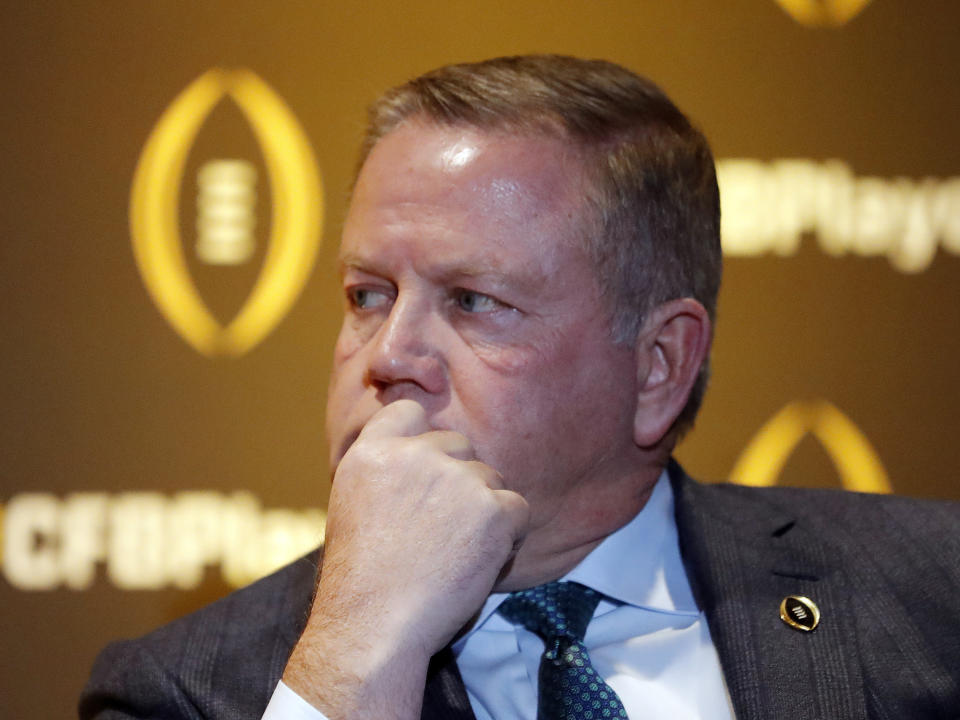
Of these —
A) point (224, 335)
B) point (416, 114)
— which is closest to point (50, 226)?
point (224, 335)

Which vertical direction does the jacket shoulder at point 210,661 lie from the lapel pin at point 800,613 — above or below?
below

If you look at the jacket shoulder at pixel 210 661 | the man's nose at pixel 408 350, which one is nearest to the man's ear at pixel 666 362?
the man's nose at pixel 408 350

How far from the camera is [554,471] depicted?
1676 millimetres

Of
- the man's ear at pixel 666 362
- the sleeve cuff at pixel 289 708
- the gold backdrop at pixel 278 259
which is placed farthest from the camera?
the gold backdrop at pixel 278 259

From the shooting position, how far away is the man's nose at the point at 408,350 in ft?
5.14

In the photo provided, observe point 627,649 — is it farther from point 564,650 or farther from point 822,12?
point 822,12

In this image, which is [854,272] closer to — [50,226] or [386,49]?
[386,49]

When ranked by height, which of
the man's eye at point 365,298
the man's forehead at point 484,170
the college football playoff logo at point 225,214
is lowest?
the man's eye at point 365,298

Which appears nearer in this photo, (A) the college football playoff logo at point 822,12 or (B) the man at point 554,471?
(B) the man at point 554,471

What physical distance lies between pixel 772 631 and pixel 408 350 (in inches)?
27.7

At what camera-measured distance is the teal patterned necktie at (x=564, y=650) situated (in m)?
1.56

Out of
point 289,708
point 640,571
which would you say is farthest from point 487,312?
point 289,708

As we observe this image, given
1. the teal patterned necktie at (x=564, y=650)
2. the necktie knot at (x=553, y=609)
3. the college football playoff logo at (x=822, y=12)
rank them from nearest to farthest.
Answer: the teal patterned necktie at (x=564, y=650) → the necktie knot at (x=553, y=609) → the college football playoff logo at (x=822, y=12)

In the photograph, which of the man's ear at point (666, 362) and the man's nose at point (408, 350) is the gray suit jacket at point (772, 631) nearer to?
the man's ear at point (666, 362)
